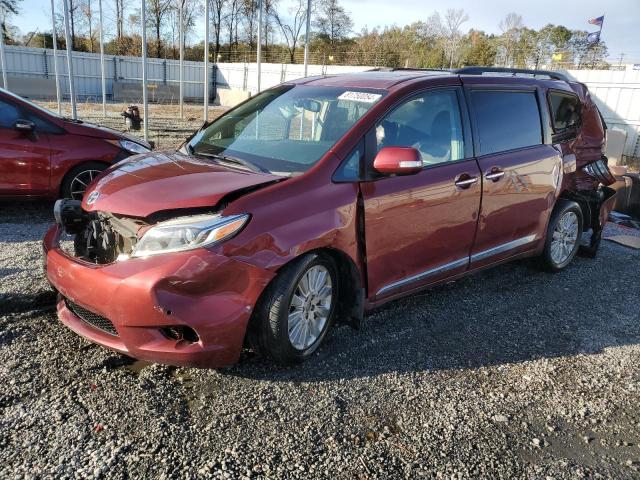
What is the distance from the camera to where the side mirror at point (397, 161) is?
138 inches

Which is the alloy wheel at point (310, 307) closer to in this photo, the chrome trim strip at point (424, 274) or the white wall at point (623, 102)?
the chrome trim strip at point (424, 274)

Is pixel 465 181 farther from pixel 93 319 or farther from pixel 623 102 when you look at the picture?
pixel 623 102

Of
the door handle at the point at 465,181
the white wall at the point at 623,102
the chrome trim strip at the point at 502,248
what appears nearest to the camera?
the door handle at the point at 465,181

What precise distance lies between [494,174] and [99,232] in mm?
3041

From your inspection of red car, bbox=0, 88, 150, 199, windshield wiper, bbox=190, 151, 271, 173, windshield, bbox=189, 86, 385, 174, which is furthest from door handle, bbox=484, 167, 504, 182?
red car, bbox=0, 88, 150, 199

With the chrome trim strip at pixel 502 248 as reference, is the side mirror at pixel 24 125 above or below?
above

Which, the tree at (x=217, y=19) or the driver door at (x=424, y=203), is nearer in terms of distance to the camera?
the driver door at (x=424, y=203)

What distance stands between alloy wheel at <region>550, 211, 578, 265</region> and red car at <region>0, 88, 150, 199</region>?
17.0 feet

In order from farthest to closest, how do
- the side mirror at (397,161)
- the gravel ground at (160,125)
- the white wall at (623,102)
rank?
1. the white wall at (623,102)
2. the gravel ground at (160,125)
3. the side mirror at (397,161)

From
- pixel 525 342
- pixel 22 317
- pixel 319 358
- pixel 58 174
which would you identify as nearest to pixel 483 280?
pixel 525 342

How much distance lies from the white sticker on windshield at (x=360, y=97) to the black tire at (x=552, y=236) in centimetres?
256

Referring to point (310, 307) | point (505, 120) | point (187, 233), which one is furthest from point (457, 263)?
point (187, 233)

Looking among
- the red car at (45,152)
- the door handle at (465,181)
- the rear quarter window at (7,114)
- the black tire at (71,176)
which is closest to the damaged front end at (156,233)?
the door handle at (465,181)

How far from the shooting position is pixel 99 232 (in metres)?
3.44
